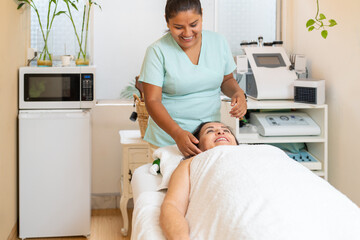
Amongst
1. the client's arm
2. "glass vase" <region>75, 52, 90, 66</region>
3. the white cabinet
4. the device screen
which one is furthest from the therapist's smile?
"glass vase" <region>75, 52, 90, 66</region>

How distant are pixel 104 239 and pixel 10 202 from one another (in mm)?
630

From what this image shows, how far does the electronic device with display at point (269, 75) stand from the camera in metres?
2.89

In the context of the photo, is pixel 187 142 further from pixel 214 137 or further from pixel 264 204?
pixel 264 204

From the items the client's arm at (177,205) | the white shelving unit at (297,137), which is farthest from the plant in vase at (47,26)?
the client's arm at (177,205)

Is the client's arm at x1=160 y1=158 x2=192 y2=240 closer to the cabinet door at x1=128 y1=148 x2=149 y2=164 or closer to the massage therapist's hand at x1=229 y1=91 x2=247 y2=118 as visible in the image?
the massage therapist's hand at x1=229 y1=91 x2=247 y2=118

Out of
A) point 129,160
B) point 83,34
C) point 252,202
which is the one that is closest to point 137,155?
point 129,160

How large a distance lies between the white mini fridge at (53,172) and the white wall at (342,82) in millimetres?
1508

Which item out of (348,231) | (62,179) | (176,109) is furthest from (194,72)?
(62,179)

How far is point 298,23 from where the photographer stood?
11.2 feet

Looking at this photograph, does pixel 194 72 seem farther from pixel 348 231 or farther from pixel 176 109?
pixel 348 231

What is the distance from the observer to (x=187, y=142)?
1754 millimetres

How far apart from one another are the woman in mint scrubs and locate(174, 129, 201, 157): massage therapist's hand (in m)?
0.08

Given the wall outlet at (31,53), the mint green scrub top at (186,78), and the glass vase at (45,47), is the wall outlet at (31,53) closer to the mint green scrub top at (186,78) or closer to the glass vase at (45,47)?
the glass vase at (45,47)

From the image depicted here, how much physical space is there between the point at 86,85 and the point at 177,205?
5.79 ft
